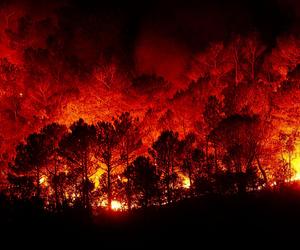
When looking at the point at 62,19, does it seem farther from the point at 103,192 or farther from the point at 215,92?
the point at 103,192

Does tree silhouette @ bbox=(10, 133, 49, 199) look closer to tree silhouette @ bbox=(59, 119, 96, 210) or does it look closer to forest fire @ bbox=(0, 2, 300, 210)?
forest fire @ bbox=(0, 2, 300, 210)

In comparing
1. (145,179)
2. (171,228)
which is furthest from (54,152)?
(171,228)

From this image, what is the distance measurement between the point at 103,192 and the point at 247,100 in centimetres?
726

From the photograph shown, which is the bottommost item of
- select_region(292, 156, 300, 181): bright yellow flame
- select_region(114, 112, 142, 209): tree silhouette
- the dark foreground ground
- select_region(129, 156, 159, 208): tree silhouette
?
the dark foreground ground

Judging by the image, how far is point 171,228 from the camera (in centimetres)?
1131

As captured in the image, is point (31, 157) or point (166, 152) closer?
point (31, 157)

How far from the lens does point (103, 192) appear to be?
56.7 ft

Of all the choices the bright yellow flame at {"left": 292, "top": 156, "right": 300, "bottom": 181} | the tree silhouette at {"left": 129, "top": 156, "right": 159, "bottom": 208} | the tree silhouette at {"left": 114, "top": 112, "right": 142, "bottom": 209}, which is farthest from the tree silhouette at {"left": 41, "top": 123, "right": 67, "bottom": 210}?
the bright yellow flame at {"left": 292, "top": 156, "right": 300, "bottom": 181}

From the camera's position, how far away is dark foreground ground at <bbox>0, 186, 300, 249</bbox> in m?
9.48

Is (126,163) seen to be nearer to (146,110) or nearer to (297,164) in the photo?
(146,110)

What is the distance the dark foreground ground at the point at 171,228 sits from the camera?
373 inches

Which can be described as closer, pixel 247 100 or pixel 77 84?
pixel 247 100

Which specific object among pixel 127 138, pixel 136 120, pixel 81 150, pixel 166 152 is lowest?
pixel 166 152

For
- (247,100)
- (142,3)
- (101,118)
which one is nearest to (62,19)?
(142,3)
